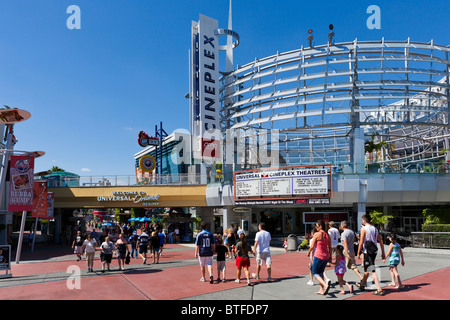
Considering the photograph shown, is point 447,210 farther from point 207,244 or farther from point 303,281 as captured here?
point 207,244

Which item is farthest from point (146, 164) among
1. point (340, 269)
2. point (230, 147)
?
point (340, 269)

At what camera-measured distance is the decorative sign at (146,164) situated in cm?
4397

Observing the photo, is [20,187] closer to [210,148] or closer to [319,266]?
[210,148]

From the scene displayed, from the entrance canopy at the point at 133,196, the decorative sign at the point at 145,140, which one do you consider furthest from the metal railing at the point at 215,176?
the decorative sign at the point at 145,140

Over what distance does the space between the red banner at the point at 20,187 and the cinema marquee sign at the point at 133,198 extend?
12.1 meters

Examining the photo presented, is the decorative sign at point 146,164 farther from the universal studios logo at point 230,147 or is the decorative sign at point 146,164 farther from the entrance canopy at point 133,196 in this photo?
the entrance canopy at point 133,196

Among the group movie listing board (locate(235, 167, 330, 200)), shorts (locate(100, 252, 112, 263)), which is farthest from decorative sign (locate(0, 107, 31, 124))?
movie listing board (locate(235, 167, 330, 200))

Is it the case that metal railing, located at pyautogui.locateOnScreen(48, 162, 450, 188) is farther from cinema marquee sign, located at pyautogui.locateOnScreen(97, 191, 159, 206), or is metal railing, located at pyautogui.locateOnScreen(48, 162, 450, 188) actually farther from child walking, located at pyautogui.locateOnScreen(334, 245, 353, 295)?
child walking, located at pyautogui.locateOnScreen(334, 245, 353, 295)

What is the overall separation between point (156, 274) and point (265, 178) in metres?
13.5

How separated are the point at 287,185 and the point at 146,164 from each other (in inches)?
971

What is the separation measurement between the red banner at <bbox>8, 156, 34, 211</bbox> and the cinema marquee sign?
39.8 feet

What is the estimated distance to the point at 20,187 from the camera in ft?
63.9

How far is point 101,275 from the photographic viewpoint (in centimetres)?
1362

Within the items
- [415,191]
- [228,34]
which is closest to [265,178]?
[415,191]
